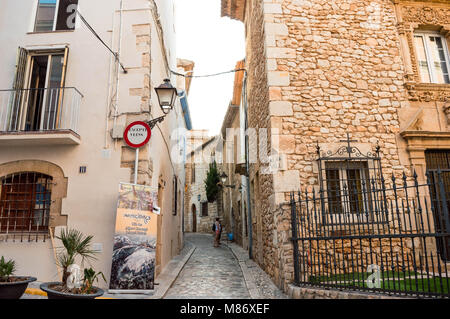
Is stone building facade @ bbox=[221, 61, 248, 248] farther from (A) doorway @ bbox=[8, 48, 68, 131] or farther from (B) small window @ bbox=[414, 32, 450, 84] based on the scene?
(A) doorway @ bbox=[8, 48, 68, 131]

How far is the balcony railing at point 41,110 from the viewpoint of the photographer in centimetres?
608

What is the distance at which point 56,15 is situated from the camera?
6988mm

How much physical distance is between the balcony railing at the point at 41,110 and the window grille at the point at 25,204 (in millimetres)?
973

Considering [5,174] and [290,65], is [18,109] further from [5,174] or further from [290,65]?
[290,65]

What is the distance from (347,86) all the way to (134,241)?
5.37 meters

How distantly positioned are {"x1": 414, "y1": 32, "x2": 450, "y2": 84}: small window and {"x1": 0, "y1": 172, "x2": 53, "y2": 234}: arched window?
8.43 meters

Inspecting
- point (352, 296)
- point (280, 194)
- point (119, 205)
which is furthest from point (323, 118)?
point (119, 205)

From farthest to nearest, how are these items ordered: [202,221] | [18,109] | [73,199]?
1. [202,221]
2. [18,109]
3. [73,199]

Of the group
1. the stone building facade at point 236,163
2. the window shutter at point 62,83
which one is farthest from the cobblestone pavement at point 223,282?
the window shutter at point 62,83

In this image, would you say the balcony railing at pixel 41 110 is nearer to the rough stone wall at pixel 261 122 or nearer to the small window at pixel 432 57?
the rough stone wall at pixel 261 122

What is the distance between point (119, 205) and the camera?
213 inches

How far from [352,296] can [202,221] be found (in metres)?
21.7

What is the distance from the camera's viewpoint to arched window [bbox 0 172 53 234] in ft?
19.4

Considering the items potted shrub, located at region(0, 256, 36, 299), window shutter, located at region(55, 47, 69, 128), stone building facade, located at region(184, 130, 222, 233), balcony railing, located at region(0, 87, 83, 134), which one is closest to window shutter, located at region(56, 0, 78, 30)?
window shutter, located at region(55, 47, 69, 128)
